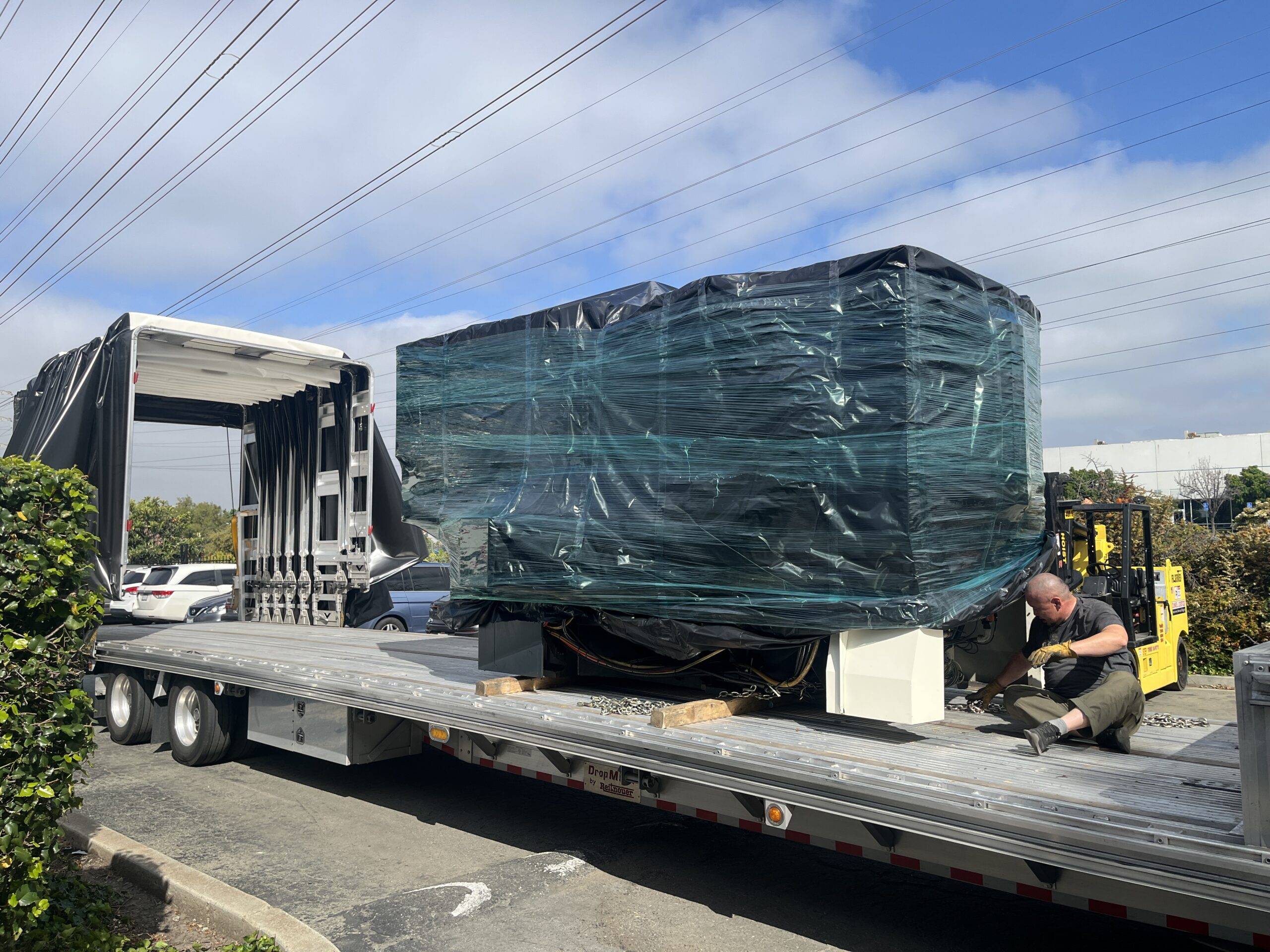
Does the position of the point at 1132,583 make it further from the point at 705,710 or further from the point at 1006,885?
the point at 1006,885

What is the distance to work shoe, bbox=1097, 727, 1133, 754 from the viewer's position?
4211 millimetres

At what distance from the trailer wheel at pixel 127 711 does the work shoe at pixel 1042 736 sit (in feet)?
24.7

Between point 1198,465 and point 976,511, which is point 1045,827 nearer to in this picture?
point 976,511

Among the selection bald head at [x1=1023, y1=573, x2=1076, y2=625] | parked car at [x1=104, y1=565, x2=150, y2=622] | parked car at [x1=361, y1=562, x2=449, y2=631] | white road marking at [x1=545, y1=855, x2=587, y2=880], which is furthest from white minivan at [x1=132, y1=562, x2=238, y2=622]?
bald head at [x1=1023, y1=573, x2=1076, y2=625]

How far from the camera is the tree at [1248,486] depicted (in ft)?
99.2

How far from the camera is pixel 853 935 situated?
4.43 m

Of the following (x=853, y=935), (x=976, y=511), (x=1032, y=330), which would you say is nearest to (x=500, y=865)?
(x=853, y=935)

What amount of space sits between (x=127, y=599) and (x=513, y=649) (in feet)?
50.3

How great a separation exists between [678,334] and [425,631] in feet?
37.1

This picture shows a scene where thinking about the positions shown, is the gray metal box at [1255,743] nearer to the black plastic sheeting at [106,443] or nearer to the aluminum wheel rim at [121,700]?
the black plastic sheeting at [106,443]

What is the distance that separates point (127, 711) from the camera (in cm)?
899

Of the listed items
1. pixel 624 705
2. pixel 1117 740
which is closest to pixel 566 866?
pixel 624 705

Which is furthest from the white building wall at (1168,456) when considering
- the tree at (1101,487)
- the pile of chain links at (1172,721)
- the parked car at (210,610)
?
the pile of chain links at (1172,721)

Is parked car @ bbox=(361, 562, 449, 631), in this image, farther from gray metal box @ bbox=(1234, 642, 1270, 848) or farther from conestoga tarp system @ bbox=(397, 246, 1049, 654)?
gray metal box @ bbox=(1234, 642, 1270, 848)
